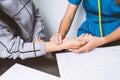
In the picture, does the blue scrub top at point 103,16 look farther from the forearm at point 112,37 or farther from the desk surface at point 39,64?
the desk surface at point 39,64

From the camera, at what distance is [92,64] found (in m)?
0.70

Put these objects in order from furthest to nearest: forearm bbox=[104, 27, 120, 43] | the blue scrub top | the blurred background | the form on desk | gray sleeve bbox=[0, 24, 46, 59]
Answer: the blurred background
the blue scrub top
forearm bbox=[104, 27, 120, 43]
gray sleeve bbox=[0, 24, 46, 59]
the form on desk

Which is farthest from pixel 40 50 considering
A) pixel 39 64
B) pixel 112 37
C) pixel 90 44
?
pixel 112 37

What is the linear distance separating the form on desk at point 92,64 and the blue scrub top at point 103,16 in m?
0.31

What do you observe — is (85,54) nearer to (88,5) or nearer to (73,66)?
(73,66)

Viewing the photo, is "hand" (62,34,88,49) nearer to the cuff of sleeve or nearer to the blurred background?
the cuff of sleeve

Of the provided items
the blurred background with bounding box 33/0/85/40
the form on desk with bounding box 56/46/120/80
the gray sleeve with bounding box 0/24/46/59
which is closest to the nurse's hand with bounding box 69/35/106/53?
the form on desk with bounding box 56/46/120/80

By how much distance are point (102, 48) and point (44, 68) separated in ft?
0.81

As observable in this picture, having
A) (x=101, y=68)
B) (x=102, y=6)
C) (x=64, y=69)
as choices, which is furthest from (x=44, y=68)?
(x=102, y=6)

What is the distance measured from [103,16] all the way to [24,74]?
0.58m

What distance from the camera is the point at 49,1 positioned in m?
1.25

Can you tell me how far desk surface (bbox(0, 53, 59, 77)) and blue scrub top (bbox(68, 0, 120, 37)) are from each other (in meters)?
0.42

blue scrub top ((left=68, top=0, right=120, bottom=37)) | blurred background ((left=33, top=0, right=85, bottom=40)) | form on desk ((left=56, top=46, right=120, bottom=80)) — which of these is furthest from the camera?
blurred background ((left=33, top=0, right=85, bottom=40))

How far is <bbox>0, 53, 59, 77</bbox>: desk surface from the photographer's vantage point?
0.71m
